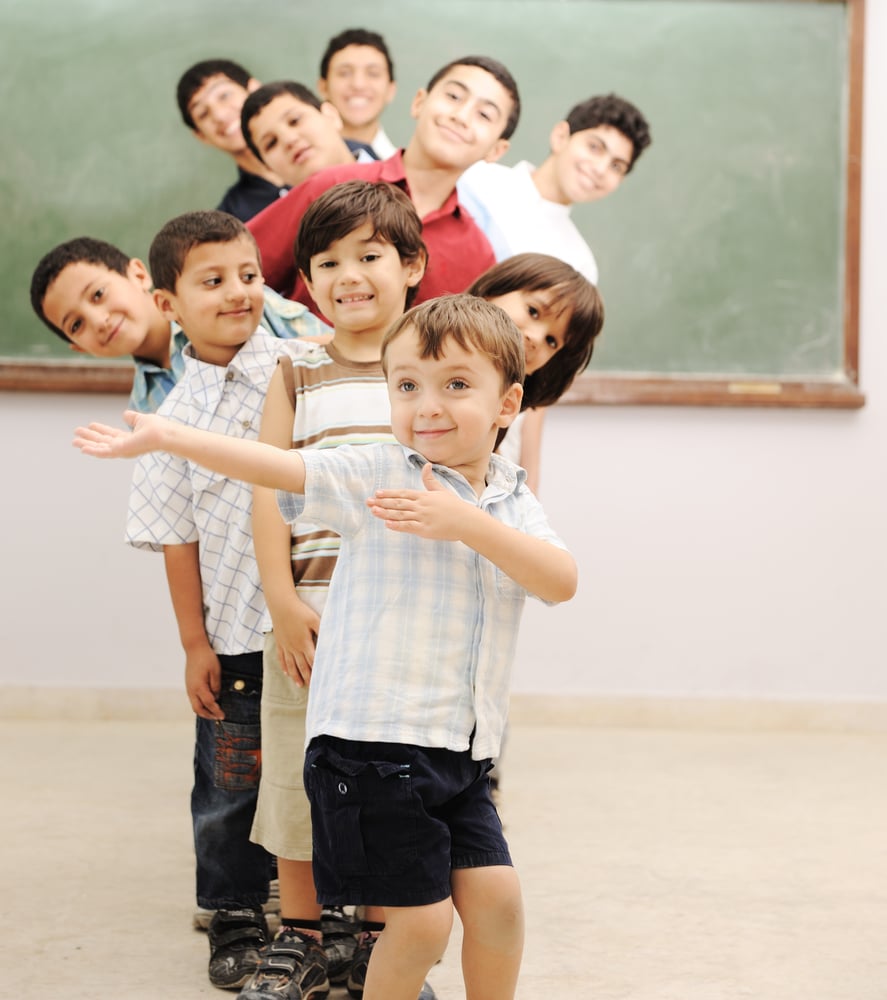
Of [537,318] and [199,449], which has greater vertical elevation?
[537,318]

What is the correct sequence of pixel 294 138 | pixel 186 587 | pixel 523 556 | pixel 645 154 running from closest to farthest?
pixel 523 556, pixel 186 587, pixel 294 138, pixel 645 154

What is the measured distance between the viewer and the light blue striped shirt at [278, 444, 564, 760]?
1.21 meters

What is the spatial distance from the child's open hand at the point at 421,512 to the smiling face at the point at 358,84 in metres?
2.25

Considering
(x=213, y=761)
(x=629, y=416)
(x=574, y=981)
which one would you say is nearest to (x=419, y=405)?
(x=213, y=761)

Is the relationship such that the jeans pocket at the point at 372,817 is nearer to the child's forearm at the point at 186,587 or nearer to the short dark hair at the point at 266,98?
the child's forearm at the point at 186,587

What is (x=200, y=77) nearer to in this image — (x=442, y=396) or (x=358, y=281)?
(x=358, y=281)


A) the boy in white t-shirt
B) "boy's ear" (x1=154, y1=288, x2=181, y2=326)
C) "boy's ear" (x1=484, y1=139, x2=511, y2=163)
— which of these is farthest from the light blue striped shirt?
the boy in white t-shirt

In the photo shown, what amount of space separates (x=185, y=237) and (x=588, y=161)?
1787 millimetres

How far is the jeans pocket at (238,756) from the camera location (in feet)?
5.59

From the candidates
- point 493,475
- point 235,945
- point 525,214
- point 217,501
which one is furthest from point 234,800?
point 525,214

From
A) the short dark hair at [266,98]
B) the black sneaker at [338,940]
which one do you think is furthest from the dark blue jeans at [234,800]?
the short dark hair at [266,98]

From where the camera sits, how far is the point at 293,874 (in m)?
1.56

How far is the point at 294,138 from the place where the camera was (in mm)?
2531

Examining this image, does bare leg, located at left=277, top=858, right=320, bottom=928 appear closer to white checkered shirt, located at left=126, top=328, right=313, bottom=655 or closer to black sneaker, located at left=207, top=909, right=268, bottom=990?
black sneaker, located at left=207, top=909, right=268, bottom=990
